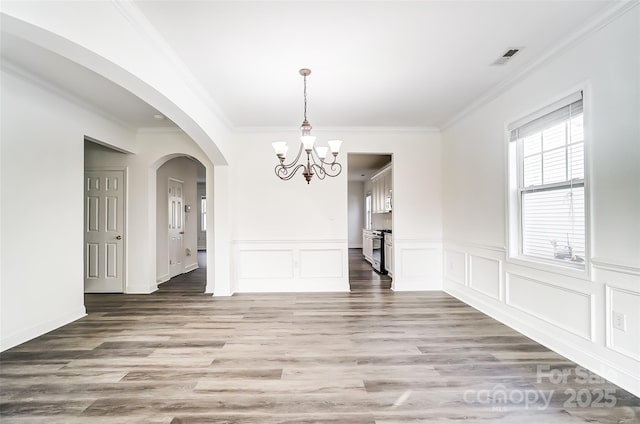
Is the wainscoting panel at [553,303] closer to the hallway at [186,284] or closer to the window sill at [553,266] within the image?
the window sill at [553,266]

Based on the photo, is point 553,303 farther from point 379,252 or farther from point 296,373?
point 379,252

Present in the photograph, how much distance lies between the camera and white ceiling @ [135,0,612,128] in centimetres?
221

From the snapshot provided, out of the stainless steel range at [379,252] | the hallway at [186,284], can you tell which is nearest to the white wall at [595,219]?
the stainless steel range at [379,252]

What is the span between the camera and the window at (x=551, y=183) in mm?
2613

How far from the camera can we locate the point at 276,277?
5137 mm

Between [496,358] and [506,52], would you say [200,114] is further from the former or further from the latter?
[496,358]

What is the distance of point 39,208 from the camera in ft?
10.7

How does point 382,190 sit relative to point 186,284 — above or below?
above

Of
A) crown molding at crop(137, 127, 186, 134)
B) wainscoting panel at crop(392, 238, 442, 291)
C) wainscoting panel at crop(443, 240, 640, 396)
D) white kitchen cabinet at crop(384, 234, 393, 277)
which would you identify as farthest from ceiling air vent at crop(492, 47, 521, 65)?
crown molding at crop(137, 127, 186, 134)

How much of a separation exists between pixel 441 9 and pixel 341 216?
3408mm

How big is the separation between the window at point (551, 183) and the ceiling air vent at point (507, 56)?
623 mm

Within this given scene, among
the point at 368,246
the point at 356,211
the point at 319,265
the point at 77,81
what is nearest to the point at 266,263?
the point at 319,265

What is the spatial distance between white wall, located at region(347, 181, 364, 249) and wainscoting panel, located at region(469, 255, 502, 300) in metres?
7.83

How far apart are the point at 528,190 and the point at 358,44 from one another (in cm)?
238
